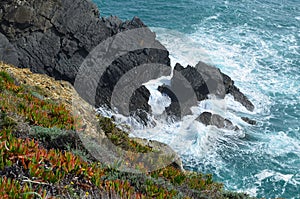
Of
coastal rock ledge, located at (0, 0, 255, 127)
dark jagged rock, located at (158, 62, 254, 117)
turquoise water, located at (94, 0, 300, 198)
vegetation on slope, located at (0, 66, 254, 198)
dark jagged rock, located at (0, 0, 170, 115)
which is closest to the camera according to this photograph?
vegetation on slope, located at (0, 66, 254, 198)

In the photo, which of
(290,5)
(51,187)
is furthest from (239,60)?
(51,187)

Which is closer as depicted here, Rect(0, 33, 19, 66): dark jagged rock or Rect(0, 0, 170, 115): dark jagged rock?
Rect(0, 33, 19, 66): dark jagged rock

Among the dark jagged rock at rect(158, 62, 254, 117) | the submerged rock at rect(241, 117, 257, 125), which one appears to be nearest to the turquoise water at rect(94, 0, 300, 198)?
the submerged rock at rect(241, 117, 257, 125)

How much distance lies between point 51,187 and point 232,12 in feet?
190

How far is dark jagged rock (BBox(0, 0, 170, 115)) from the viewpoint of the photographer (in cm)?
3153

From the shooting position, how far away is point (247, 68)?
45719mm

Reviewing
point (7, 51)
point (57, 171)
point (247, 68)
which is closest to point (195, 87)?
point (247, 68)

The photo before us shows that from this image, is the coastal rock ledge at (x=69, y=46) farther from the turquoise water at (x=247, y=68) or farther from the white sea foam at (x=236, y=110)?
the turquoise water at (x=247, y=68)

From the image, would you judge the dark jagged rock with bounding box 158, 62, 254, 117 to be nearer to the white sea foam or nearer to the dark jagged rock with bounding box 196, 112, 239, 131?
the white sea foam

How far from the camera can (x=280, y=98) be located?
4012 centimetres

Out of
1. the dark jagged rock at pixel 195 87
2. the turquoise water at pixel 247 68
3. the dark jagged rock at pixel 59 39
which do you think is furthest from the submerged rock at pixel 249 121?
the dark jagged rock at pixel 59 39

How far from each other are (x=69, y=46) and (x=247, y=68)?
884 inches

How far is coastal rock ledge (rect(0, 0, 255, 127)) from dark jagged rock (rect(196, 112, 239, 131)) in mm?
98

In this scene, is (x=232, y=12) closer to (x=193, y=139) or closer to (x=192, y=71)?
(x=192, y=71)
